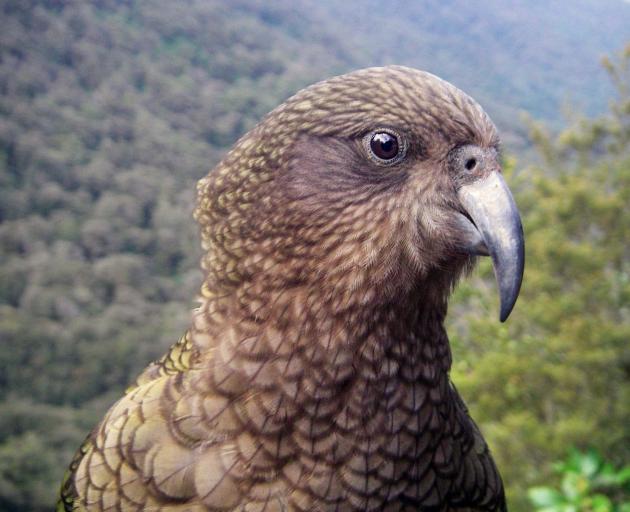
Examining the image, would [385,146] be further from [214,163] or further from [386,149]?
[214,163]

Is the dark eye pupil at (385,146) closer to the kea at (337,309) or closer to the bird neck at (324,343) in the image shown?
the kea at (337,309)

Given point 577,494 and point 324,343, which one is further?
point 577,494

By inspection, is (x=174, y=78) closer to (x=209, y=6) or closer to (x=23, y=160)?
(x=209, y=6)

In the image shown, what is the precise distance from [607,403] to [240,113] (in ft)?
63.9

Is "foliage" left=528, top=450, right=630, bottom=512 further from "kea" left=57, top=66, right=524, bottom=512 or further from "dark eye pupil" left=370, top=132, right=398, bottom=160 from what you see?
"dark eye pupil" left=370, top=132, right=398, bottom=160

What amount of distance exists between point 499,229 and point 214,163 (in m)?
22.9

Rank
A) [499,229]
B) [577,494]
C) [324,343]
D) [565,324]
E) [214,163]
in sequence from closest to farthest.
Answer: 1. [499,229]
2. [324,343]
3. [577,494]
4. [565,324]
5. [214,163]

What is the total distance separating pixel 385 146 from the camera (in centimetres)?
154

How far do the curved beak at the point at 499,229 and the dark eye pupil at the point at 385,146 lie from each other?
0.21m

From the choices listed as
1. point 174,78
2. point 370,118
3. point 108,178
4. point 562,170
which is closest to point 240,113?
point 174,78

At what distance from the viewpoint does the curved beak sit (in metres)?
1.47

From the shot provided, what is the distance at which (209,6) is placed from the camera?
3052 cm

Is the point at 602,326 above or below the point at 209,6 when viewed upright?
below

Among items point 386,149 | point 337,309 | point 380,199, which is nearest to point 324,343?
point 337,309
